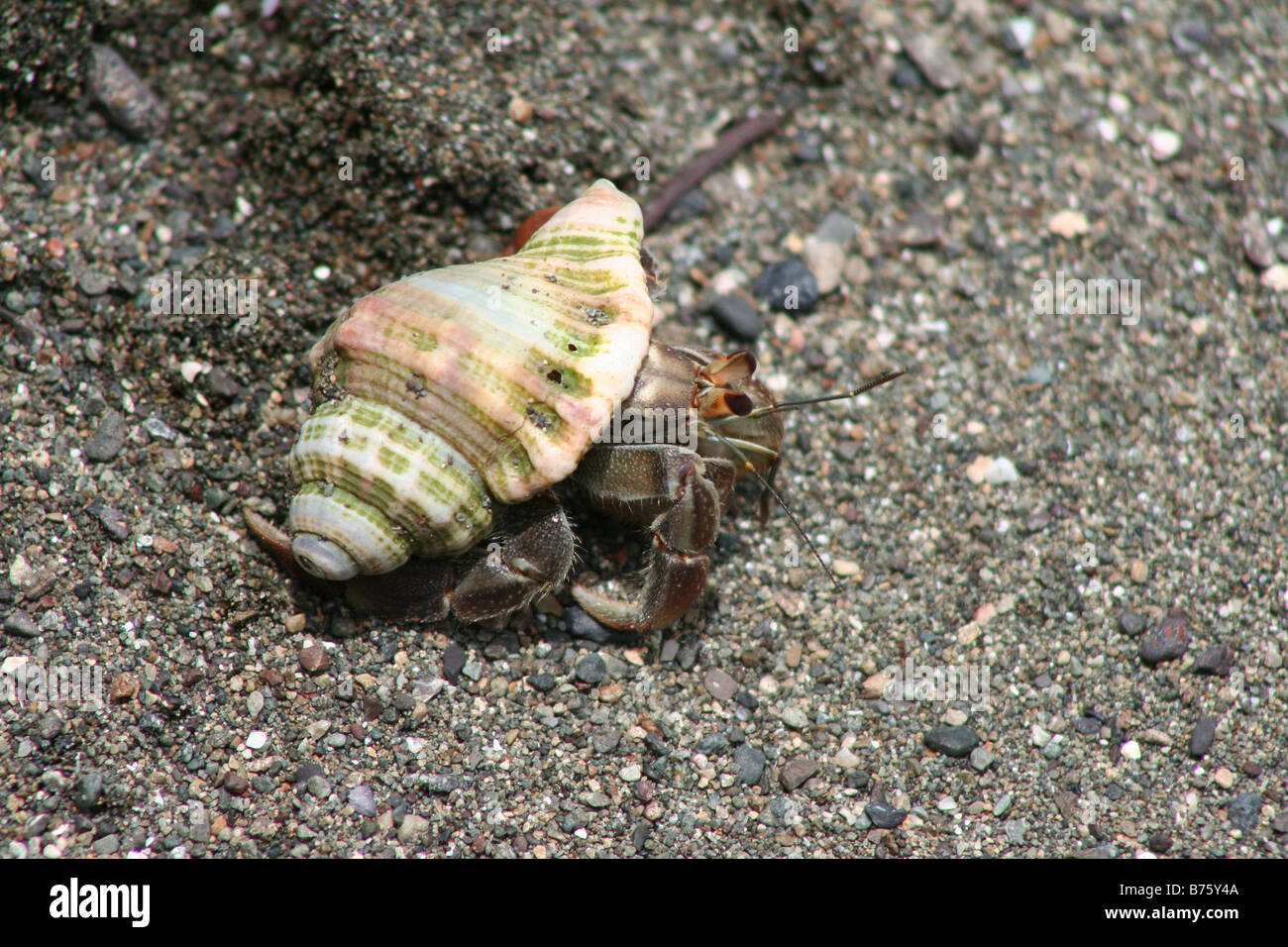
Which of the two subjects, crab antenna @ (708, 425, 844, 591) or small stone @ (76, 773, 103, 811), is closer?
small stone @ (76, 773, 103, 811)

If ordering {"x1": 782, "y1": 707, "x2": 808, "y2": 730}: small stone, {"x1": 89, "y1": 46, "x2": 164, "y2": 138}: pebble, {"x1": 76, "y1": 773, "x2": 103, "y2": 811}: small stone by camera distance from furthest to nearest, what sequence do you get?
{"x1": 89, "y1": 46, "x2": 164, "y2": 138}: pebble, {"x1": 782, "y1": 707, "x2": 808, "y2": 730}: small stone, {"x1": 76, "y1": 773, "x2": 103, "y2": 811}: small stone

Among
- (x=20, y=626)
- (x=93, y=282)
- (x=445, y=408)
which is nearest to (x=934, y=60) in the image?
(x=445, y=408)

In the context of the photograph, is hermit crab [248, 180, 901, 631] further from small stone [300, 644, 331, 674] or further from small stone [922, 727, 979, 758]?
small stone [922, 727, 979, 758]

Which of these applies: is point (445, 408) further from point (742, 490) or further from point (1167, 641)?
point (1167, 641)

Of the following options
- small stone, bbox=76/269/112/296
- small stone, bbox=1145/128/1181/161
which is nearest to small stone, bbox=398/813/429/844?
small stone, bbox=76/269/112/296

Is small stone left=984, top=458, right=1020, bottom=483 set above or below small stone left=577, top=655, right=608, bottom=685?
above

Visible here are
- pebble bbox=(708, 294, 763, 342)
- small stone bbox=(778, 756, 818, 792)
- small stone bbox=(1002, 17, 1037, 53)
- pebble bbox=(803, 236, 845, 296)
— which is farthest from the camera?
small stone bbox=(1002, 17, 1037, 53)
